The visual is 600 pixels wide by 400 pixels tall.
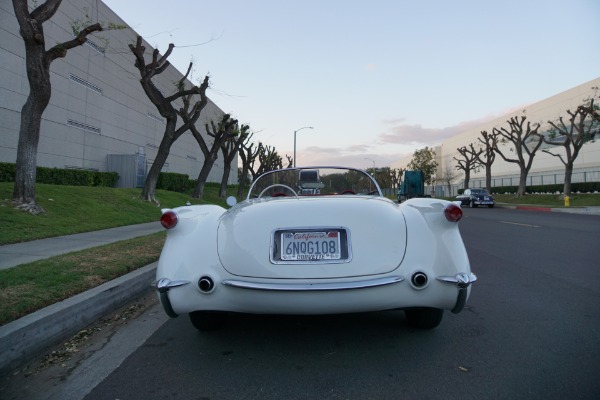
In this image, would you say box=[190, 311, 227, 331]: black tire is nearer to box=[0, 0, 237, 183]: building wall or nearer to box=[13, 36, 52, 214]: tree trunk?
box=[13, 36, 52, 214]: tree trunk

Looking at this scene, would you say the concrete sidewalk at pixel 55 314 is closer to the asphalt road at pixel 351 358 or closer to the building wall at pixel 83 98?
the asphalt road at pixel 351 358

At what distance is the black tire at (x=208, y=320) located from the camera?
11.3 feet

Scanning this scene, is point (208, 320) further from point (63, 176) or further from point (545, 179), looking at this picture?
point (545, 179)

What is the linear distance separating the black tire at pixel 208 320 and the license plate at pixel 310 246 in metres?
0.99

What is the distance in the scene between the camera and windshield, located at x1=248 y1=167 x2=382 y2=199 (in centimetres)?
484

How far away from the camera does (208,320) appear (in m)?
3.51

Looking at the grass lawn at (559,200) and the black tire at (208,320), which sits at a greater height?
the grass lawn at (559,200)

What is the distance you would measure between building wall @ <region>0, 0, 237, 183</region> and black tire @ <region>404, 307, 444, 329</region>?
1553 centimetres

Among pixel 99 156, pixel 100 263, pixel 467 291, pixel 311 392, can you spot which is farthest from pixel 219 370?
pixel 99 156

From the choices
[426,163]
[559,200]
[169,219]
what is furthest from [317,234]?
[426,163]

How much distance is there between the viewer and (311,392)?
8.32 feet

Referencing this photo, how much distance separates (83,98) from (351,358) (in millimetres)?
25374

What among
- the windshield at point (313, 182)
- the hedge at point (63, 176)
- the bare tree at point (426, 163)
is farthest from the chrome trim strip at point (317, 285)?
the bare tree at point (426, 163)

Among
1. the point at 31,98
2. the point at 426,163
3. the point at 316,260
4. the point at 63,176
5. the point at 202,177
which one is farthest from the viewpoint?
the point at 426,163
